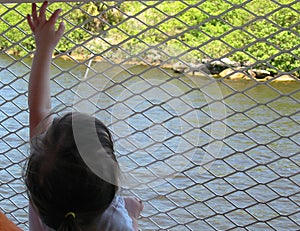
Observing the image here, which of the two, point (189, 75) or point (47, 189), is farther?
point (189, 75)

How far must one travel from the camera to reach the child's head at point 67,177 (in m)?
0.93

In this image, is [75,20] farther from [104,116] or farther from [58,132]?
[58,132]

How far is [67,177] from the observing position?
3.03 feet

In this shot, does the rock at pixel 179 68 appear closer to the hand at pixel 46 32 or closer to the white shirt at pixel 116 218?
the hand at pixel 46 32

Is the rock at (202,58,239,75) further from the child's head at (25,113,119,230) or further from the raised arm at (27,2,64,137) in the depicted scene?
the child's head at (25,113,119,230)

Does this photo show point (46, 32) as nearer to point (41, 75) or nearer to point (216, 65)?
point (41, 75)

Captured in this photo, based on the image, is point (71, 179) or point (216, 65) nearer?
point (71, 179)

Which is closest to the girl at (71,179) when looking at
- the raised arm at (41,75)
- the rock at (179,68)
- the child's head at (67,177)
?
the child's head at (67,177)

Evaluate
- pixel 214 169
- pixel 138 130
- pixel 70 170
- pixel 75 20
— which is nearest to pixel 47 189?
pixel 70 170

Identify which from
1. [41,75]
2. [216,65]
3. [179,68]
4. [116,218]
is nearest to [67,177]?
[116,218]

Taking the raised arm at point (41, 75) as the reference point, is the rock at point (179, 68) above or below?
above

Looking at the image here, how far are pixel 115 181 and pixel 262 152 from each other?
2.98 metres

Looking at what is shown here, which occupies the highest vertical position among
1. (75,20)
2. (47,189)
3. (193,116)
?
(75,20)

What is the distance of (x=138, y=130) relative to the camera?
5.57ft
